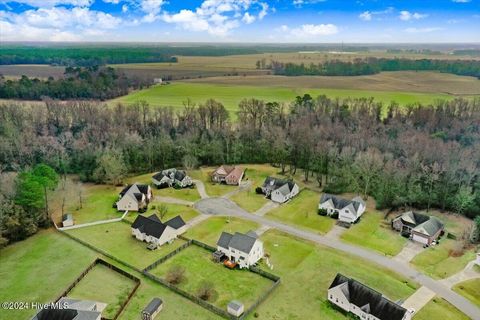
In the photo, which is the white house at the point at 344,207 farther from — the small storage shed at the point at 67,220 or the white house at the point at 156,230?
the small storage shed at the point at 67,220

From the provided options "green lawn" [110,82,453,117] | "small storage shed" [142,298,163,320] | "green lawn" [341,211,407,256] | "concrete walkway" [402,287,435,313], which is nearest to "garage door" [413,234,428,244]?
"green lawn" [341,211,407,256]

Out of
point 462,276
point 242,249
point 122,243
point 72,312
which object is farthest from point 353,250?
point 72,312

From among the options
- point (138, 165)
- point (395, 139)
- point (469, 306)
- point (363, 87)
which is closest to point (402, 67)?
point (363, 87)

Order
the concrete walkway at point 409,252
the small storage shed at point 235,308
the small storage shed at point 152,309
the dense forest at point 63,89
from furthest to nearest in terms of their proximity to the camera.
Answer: the dense forest at point 63,89
the concrete walkway at point 409,252
the small storage shed at point 235,308
the small storage shed at point 152,309

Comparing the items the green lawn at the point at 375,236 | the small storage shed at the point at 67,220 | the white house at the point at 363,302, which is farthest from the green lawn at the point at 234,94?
the white house at the point at 363,302

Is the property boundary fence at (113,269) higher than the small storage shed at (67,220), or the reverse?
the small storage shed at (67,220)

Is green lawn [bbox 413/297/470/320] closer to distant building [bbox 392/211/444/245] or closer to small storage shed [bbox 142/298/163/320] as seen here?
distant building [bbox 392/211/444/245]

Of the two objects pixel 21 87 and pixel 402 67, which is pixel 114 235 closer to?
pixel 21 87
